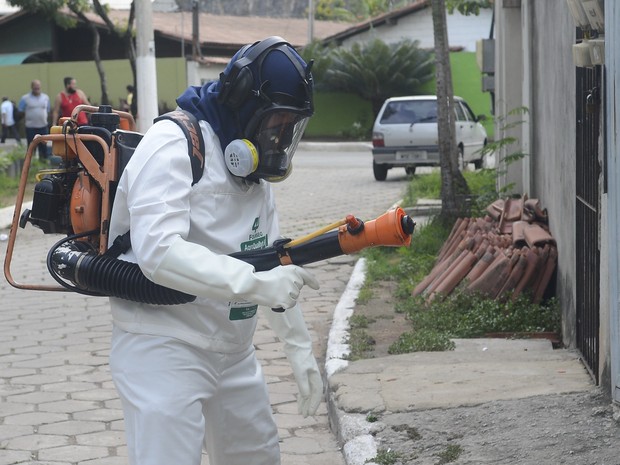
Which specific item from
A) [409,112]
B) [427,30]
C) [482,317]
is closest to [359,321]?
[482,317]

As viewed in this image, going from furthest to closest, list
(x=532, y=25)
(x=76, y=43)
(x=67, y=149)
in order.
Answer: (x=76, y=43) < (x=532, y=25) < (x=67, y=149)

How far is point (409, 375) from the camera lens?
6137mm

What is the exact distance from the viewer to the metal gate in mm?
5629

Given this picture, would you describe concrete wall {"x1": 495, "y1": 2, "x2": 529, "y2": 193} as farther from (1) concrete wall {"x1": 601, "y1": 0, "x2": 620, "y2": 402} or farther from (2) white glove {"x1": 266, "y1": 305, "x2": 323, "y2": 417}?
(2) white glove {"x1": 266, "y1": 305, "x2": 323, "y2": 417}

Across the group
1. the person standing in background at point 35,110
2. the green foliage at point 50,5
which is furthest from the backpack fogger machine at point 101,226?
the green foliage at point 50,5

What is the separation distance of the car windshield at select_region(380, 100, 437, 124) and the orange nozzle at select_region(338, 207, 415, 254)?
56.0 feet

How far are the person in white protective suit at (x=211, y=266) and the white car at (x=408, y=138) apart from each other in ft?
53.0

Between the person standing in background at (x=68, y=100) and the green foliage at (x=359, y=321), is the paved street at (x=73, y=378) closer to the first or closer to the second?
the green foliage at (x=359, y=321)

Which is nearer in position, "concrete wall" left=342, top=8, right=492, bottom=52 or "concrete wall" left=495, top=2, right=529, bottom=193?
"concrete wall" left=495, top=2, right=529, bottom=193

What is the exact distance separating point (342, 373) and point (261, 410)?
8.81 feet

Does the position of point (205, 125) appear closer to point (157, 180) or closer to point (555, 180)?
point (157, 180)

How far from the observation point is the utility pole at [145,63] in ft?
55.3

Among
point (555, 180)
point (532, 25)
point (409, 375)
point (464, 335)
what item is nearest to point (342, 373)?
point (409, 375)

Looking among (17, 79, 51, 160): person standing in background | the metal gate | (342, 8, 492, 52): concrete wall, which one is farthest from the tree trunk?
(342, 8, 492, 52): concrete wall
